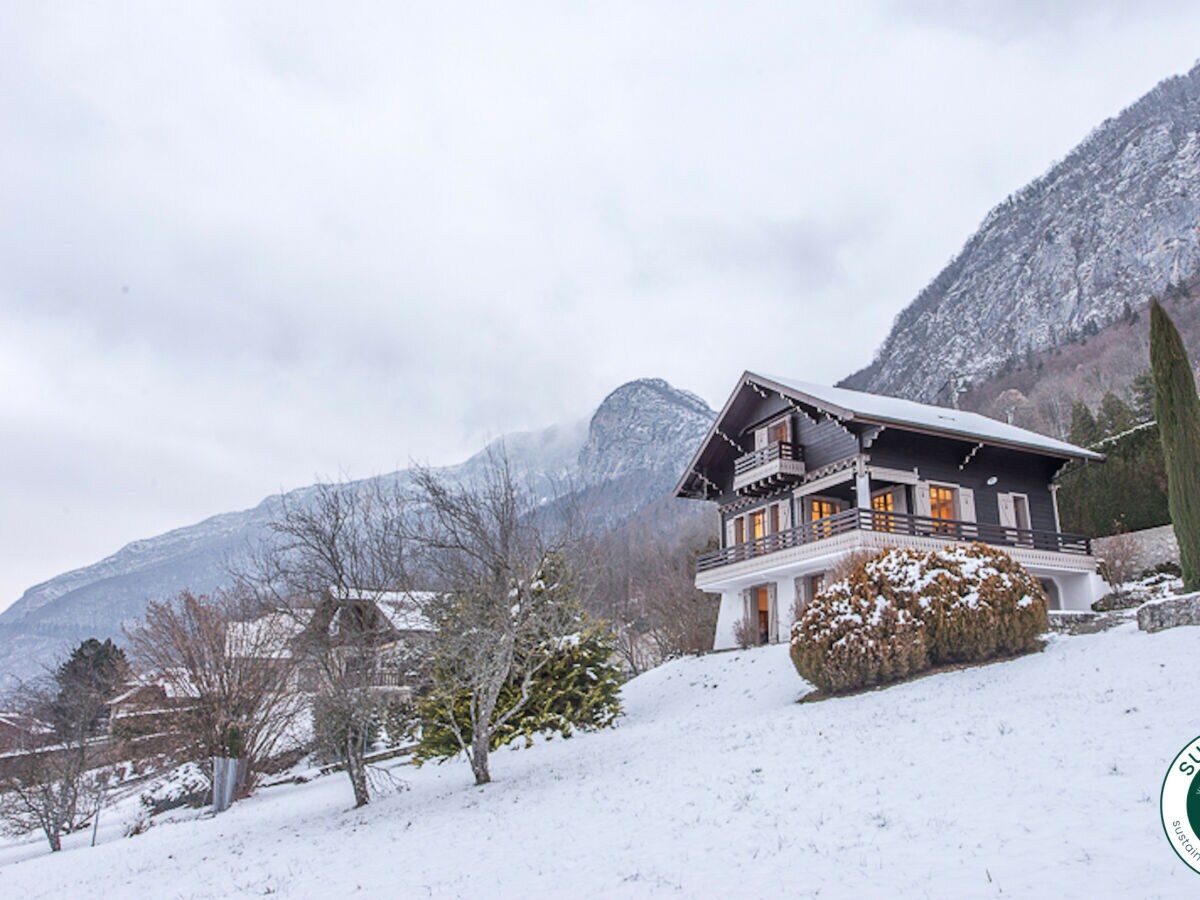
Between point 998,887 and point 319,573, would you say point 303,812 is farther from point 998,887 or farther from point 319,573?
point 998,887

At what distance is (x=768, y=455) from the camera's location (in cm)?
2873

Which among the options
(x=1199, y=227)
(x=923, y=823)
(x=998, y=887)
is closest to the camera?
(x=998, y=887)

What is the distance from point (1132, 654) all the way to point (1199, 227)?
367 ft

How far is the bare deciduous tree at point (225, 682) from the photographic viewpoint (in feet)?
89.6

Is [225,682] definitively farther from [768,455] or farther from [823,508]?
[823,508]

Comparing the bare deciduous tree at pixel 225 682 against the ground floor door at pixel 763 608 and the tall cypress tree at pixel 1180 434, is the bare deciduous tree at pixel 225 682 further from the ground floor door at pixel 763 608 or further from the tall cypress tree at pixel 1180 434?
the tall cypress tree at pixel 1180 434

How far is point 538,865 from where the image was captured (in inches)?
372

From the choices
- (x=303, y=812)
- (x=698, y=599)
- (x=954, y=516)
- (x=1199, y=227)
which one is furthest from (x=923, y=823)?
(x=1199, y=227)

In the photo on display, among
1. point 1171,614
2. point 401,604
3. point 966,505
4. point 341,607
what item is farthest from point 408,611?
point 966,505

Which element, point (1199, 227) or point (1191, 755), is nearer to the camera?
point (1191, 755)

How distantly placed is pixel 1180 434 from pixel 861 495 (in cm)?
835

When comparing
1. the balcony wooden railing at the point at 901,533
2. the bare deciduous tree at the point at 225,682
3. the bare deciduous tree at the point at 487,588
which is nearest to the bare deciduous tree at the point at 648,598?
the bare deciduous tree at the point at 487,588

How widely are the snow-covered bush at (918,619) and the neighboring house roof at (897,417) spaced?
354 inches

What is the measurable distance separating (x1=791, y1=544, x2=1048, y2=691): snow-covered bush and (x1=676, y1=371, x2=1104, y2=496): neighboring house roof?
354 inches
